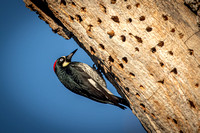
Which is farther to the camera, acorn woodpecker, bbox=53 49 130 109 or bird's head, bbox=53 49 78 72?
bird's head, bbox=53 49 78 72

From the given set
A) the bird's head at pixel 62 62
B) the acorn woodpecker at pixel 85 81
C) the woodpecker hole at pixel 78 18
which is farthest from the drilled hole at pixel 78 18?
the bird's head at pixel 62 62

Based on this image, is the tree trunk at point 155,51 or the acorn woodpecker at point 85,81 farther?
the acorn woodpecker at point 85,81

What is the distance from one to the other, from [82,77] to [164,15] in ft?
6.19

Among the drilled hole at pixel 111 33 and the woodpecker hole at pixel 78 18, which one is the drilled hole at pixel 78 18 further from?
the drilled hole at pixel 111 33

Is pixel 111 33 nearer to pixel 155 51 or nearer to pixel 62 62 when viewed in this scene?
pixel 155 51

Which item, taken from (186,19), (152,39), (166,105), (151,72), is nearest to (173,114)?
(166,105)

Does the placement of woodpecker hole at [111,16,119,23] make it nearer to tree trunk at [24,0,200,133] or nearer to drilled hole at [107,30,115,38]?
tree trunk at [24,0,200,133]

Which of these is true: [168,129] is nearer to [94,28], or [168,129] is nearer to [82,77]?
[94,28]

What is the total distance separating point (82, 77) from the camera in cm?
293

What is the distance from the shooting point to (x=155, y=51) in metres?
1.64

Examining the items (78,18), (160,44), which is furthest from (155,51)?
(78,18)

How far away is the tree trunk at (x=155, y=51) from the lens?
158 cm

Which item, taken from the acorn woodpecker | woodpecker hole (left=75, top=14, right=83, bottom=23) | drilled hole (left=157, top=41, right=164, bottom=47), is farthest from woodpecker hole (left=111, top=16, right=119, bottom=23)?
the acorn woodpecker

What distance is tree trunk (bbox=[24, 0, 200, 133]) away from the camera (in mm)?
1581
